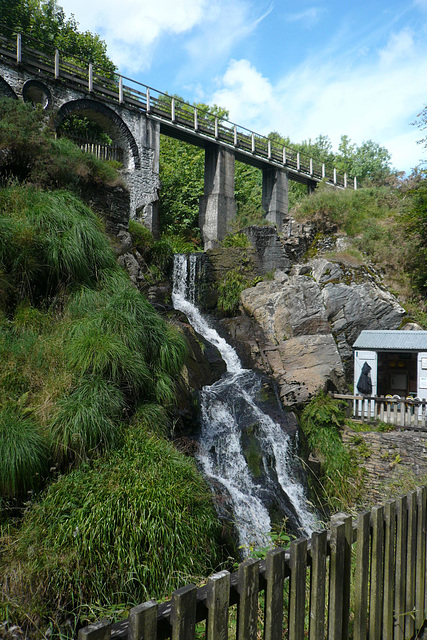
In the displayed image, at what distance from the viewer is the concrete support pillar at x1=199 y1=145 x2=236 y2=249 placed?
24641 millimetres

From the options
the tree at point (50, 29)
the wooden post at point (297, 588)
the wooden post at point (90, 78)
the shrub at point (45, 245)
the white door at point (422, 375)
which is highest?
the tree at point (50, 29)

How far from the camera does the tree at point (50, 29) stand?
2559 cm

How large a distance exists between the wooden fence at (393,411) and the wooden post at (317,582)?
385 inches

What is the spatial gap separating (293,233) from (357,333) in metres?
6.06

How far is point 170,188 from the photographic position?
1067 inches

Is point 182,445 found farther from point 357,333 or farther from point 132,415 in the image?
point 357,333

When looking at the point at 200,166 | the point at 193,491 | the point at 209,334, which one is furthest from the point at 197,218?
the point at 193,491


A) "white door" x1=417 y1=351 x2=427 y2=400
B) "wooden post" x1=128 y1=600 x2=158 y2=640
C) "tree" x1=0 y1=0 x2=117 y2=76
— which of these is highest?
"tree" x1=0 y1=0 x2=117 y2=76

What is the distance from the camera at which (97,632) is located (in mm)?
1473

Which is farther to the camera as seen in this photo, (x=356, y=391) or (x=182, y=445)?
(x=356, y=391)

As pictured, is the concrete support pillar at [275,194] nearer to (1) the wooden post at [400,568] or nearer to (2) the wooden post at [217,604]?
(1) the wooden post at [400,568]

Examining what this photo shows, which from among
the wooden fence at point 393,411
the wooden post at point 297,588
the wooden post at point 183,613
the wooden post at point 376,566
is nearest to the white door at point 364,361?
the wooden fence at point 393,411

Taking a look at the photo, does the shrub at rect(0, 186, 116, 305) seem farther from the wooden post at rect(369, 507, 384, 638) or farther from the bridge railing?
the bridge railing

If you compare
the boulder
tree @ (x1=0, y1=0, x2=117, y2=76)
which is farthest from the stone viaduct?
the boulder
